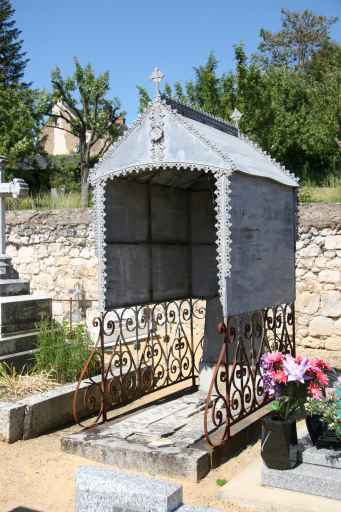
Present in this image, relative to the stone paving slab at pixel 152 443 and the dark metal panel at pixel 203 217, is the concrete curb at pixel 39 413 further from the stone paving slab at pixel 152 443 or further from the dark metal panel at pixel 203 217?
the dark metal panel at pixel 203 217

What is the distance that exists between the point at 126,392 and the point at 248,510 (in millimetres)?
2602

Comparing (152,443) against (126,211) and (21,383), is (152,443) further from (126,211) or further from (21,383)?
(126,211)

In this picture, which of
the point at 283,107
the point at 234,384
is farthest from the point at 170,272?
the point at 283,107

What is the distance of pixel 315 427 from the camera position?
478 centimetres

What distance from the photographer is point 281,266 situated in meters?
6.07

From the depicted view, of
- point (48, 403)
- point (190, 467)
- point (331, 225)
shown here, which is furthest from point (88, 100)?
point (190, 467)

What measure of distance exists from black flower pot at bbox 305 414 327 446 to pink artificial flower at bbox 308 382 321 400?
28 centimetres

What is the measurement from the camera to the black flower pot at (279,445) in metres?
4.43

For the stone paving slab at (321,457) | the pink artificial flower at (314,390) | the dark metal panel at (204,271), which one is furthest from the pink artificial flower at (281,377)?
the dark metal panel at (204,271)

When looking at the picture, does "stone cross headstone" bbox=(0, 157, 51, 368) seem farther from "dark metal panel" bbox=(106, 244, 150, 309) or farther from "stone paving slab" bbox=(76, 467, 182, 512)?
"stone paving slab" bbox=(76, 467, 182, 512)

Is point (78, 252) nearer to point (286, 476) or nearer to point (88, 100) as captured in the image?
point (286, 476)

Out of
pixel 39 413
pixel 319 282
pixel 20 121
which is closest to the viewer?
pixel 39 413

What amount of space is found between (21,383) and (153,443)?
1.98 metres

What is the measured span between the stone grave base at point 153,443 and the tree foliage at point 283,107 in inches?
453
